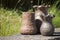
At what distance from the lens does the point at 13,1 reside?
872 cm

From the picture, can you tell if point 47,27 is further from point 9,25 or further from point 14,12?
point 14,12

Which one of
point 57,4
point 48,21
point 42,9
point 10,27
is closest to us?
point 48,21

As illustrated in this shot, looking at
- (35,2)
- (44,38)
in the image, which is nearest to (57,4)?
(35,2)

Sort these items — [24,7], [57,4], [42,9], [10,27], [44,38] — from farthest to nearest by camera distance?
[24,7], [57,4], [10,27], [42,9], [44,38]

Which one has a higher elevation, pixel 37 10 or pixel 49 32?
pixel 37 10

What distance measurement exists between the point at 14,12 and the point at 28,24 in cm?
350

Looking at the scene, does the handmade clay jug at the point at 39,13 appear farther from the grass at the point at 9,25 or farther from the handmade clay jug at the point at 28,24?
the grass at the point at 9,25

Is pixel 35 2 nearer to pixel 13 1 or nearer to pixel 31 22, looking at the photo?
pixel 13 1

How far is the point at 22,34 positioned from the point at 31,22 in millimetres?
234

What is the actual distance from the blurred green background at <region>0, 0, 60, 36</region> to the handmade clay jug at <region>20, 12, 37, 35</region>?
1210mm

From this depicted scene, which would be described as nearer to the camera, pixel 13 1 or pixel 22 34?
pixel 22 34

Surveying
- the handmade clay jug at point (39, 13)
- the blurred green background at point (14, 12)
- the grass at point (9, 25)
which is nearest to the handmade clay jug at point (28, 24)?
the handmade clay jug at point (39, 13)

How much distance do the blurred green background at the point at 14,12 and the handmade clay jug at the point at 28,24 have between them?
1.21 meters

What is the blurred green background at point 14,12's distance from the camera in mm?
5325
